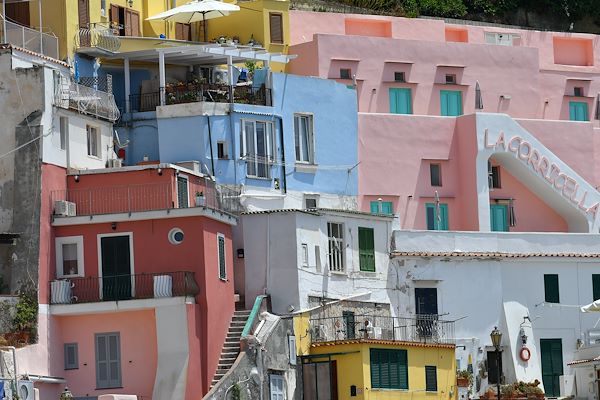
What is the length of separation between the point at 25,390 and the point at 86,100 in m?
11.5

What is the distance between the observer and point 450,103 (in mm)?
84125

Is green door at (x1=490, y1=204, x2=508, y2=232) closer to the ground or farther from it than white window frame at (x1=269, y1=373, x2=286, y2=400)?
farther from it

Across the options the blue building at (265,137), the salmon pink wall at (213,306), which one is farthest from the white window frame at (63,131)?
the blue building at (265,137)

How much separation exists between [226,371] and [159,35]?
53.8 feet

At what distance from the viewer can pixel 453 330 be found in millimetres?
73250

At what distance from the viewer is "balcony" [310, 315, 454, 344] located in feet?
227

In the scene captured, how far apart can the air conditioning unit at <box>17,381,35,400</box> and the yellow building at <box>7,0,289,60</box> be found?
14.4 meters

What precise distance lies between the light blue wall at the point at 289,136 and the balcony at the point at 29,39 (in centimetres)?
410

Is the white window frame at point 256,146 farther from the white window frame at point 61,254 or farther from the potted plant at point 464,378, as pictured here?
the potted plant at point 464,378

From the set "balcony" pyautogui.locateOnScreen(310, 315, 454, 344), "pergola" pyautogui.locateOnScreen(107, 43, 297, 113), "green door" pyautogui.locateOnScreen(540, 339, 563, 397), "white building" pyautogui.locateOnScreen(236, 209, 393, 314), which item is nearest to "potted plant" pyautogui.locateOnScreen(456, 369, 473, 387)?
"balcony" pyautogui.locateOnScreen(310, 315, 454, 344)

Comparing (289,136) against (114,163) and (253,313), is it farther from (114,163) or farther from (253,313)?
(253,313)

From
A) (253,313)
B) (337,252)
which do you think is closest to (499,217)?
(337,252)

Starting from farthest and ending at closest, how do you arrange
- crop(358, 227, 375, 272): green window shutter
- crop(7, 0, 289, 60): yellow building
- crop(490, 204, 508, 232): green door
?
crop(490, 204, 508, 232): green door
crop(358, 227, 375, 272): green window shutter
crop(7, 0, 289, 60): yellow building

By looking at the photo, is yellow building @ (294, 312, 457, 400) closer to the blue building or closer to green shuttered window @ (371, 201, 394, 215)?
the blue building
